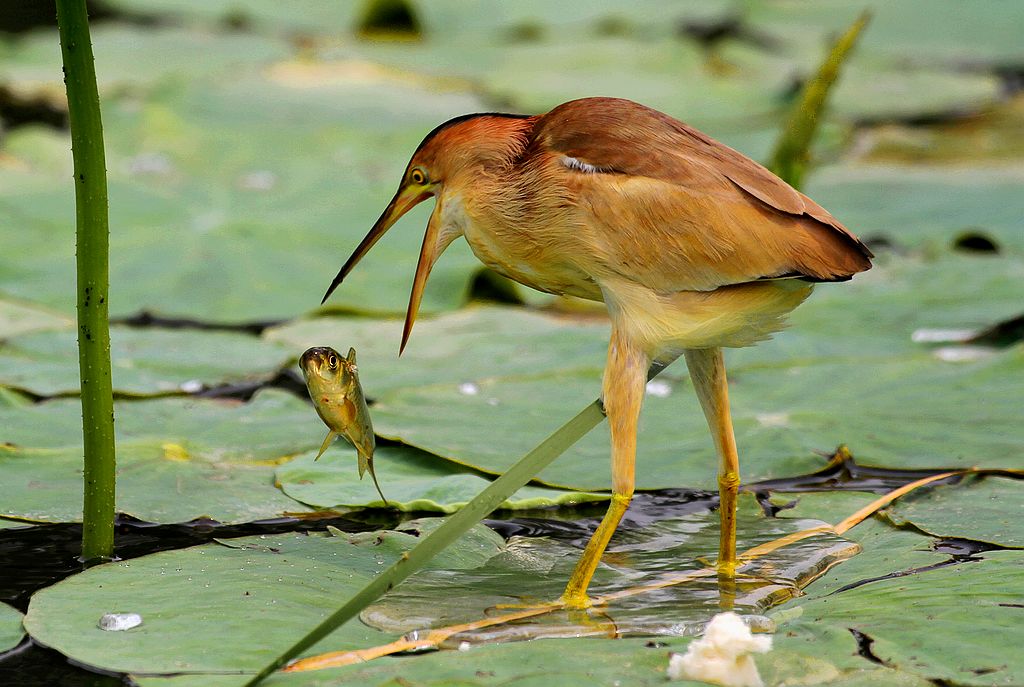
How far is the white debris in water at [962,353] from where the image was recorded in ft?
11.0

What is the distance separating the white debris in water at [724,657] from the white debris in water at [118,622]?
0.80m

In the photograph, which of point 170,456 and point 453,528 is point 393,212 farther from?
point 453,528

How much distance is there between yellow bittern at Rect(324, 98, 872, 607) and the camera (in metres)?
2.10

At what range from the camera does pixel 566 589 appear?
217 centimetres

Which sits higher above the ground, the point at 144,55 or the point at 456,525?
the point at 144,55

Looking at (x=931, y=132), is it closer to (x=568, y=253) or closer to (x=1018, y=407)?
(x=1018, y=407)

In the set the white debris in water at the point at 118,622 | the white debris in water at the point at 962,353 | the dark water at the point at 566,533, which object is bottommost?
the white debris in water at the point at 118,622

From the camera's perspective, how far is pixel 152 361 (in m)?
3.41

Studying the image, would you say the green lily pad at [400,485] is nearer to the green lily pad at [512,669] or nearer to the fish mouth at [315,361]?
the fish mouth at [315,361]

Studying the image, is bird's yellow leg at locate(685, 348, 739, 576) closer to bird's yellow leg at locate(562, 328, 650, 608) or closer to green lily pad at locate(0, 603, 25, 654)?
bird's yellow leg at locate(562, 328, 650, 608)

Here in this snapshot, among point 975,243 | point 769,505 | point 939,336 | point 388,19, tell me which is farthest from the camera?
point 388,19

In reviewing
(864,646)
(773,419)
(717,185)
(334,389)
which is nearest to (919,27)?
(773,419)

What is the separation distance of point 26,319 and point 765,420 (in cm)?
209

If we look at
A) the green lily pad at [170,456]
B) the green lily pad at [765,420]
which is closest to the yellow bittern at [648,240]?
the green lily pad at [765,420]
